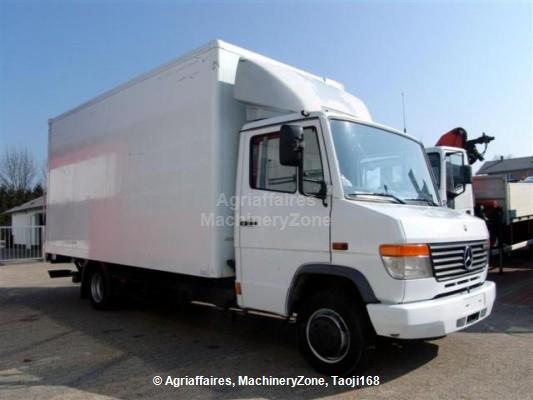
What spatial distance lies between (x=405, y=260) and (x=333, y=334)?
3.50 feet

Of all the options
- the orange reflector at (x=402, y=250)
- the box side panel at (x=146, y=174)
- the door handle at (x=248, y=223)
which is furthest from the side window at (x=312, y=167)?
the box side panel at (x=146, y=174)

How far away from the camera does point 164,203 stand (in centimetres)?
595

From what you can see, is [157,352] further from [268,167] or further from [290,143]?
[290,143]

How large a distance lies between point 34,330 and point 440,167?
764cm

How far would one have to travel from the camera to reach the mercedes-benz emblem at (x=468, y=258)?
4.48 metres

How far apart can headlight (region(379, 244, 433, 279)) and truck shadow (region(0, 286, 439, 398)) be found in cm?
122

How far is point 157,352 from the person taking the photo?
557 cm

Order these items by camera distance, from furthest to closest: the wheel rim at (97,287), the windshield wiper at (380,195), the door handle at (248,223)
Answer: the wheel rim at (97,287)
the door handle at (248,223)
the windshield wiper at (380,195)

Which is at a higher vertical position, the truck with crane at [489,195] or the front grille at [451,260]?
the truck with crane at [489,195]

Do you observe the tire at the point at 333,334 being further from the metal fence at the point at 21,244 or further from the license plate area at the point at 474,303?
the metal fence at the point at 21,244

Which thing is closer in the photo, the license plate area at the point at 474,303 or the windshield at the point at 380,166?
the license plate area at the point at 474,303

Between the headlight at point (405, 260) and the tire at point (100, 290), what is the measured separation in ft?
17.8

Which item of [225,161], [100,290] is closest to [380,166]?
[225,161]

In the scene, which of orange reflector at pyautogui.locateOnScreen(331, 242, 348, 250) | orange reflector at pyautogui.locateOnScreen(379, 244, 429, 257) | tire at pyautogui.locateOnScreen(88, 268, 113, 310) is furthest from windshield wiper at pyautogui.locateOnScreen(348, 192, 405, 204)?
tire at pyautogui.locateOnScreen(88, 268, 113, 310)
